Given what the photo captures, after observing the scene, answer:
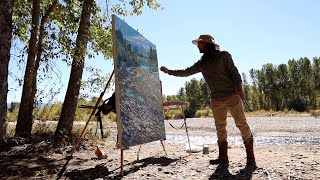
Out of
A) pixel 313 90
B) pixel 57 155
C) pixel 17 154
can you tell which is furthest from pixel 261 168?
pixel 313 90

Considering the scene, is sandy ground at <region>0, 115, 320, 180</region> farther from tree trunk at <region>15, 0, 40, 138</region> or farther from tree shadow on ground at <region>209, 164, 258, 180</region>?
tree trunk at <region>15, 0, 40, 138</region>

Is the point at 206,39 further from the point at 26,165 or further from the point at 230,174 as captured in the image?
the point at 26,165

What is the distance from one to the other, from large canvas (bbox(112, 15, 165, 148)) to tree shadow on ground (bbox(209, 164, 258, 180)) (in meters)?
1.34

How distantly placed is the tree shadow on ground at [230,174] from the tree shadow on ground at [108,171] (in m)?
1.07

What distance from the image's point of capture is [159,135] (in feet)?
20.6

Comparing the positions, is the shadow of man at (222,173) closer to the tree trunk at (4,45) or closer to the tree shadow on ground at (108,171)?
the tree shadow on ground at (108,171)

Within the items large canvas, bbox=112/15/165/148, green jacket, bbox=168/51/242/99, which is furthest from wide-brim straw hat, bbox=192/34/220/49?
large canvas, bbox=112/15/165/148

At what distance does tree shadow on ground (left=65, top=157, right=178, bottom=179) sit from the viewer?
189 inches

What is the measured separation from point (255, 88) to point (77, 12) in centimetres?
6512

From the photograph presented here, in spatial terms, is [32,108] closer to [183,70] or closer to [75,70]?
[75,70]

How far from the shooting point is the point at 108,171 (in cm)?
507

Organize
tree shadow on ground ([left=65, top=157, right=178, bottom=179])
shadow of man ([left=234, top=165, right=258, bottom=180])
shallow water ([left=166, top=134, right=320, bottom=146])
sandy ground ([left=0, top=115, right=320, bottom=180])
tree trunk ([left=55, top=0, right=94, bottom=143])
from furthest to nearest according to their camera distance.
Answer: shallow water ([left=166, top=134, right=320, bottom=146])
tree trunk ([left=55, top=0, right=94, bottom=143])
tree shadow on ground ([left=65, top=157, right=178, bottom=179])
sandy ground ([left=0, top=115, right=320, bottom=180])
shadow of man ([left=234, top=165, right=258, bottom=180])

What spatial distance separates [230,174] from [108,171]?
1912mm

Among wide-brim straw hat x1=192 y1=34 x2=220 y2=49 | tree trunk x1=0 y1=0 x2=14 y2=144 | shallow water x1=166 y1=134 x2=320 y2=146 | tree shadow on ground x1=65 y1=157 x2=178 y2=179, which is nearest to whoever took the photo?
tree shadow on ground x1=65 y1=157 x2=178 y2=179
